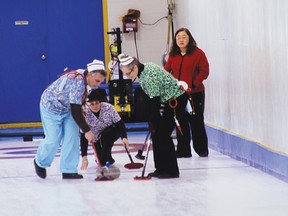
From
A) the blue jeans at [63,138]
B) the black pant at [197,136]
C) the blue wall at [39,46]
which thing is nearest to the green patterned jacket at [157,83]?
the blue jeans at [63,138]

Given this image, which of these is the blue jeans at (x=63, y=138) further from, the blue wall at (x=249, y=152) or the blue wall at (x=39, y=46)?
the blue wall at (x=39, y=46)

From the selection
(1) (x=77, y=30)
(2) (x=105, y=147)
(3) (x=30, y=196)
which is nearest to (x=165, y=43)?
(1) (x=77, y=30)

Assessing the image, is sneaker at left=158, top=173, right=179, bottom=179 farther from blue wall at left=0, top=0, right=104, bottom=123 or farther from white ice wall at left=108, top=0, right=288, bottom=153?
blue wall at left=0, top=0, right=104, bottom=123

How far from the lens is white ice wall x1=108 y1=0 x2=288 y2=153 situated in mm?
5829

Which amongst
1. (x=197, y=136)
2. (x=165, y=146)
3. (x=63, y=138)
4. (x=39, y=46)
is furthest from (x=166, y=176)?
(x=39, y=46)

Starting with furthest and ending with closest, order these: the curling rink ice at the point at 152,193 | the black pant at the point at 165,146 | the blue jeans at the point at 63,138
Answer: the blue jeans at the point at 63,138 → the black pant at the point at 165,146 → the curling rink ice at the point at 152,193

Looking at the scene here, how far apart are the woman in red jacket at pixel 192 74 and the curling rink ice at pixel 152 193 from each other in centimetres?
38

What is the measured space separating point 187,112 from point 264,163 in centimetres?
162

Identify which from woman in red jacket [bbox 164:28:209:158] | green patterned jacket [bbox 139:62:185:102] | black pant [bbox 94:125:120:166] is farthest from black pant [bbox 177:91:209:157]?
green patterned jacket [bbox 139:62:185:102]

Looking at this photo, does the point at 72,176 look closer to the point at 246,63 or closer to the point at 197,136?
the point at 197,136

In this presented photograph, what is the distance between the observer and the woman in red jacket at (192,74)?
7.54 m

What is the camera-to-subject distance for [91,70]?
6070 millimetres

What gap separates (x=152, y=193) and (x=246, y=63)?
198cm

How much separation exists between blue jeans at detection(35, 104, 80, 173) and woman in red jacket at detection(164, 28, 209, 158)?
1578 mm
